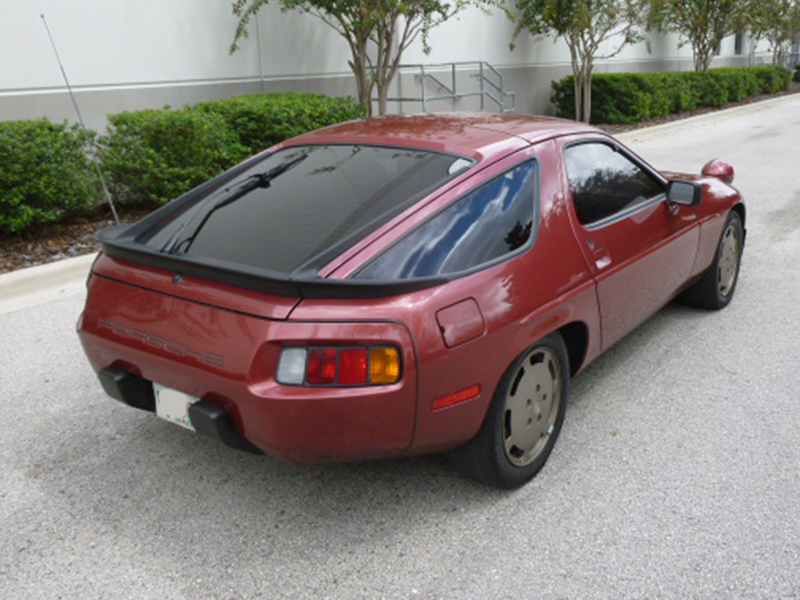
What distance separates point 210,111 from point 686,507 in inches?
288

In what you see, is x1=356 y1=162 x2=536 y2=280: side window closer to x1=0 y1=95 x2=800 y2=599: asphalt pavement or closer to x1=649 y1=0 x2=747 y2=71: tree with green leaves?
x1=0 y1=95 x2=800 y2=599: asphalt pavement

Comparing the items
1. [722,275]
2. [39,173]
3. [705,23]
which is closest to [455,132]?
[722,275]

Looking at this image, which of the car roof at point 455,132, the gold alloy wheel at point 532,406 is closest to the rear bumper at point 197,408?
the gold alloy wheel at point 532,406

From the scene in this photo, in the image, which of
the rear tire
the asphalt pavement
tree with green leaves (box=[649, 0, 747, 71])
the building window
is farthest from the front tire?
the building window

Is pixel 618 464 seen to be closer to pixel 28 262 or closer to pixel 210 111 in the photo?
pixel 28 262

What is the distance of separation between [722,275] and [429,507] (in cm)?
313

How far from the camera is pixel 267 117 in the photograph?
354 inches

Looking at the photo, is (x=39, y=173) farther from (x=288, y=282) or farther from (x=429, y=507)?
(x=429, y=507)

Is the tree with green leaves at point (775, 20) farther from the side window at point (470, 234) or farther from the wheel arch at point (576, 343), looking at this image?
the side window at point (470, 234)

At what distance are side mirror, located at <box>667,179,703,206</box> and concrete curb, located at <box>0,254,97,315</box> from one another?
4.44 meters

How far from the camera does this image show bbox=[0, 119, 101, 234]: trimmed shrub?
6.72 meters

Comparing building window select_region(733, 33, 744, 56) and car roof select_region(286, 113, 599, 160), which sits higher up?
car roof select_region(286, 113, 599, 160)

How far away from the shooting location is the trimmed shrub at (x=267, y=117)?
898cm

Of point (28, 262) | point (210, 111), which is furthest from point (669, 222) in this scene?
point (210, 111)
